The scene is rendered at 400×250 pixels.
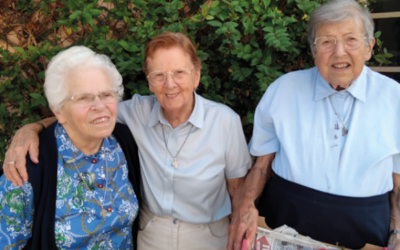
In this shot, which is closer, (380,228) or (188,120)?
(380,228)

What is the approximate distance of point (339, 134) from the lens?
196 cm

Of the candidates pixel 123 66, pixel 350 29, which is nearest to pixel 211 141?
pixel 123 66

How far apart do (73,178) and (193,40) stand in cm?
123

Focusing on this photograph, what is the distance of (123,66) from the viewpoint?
2.38 meters

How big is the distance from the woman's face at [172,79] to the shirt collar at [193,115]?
0.08 metres

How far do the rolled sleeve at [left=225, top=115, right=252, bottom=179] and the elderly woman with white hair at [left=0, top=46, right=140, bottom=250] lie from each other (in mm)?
663

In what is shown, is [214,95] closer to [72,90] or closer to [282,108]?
[282,108]

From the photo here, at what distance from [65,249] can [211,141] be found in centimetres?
100

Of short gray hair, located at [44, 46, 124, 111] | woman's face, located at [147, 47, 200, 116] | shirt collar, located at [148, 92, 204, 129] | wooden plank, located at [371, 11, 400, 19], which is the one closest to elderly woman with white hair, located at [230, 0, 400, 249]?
shirt collar, located at [148, 92, 204, 129]

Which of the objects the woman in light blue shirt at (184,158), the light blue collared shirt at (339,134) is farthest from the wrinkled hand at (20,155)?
the light blue collared shirt at (339,134)

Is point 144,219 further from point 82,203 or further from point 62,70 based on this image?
point 62,70

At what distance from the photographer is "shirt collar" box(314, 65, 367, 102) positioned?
77.2 inches

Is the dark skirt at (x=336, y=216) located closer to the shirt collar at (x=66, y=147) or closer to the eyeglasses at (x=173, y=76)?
the eyeglasses at (x=173, y=76)

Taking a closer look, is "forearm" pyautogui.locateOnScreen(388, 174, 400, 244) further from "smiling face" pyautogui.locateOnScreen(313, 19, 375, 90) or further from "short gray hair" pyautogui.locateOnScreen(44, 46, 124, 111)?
"short gray hair" pyautogui.locateOnScreen(44, 46, 124, 111)
